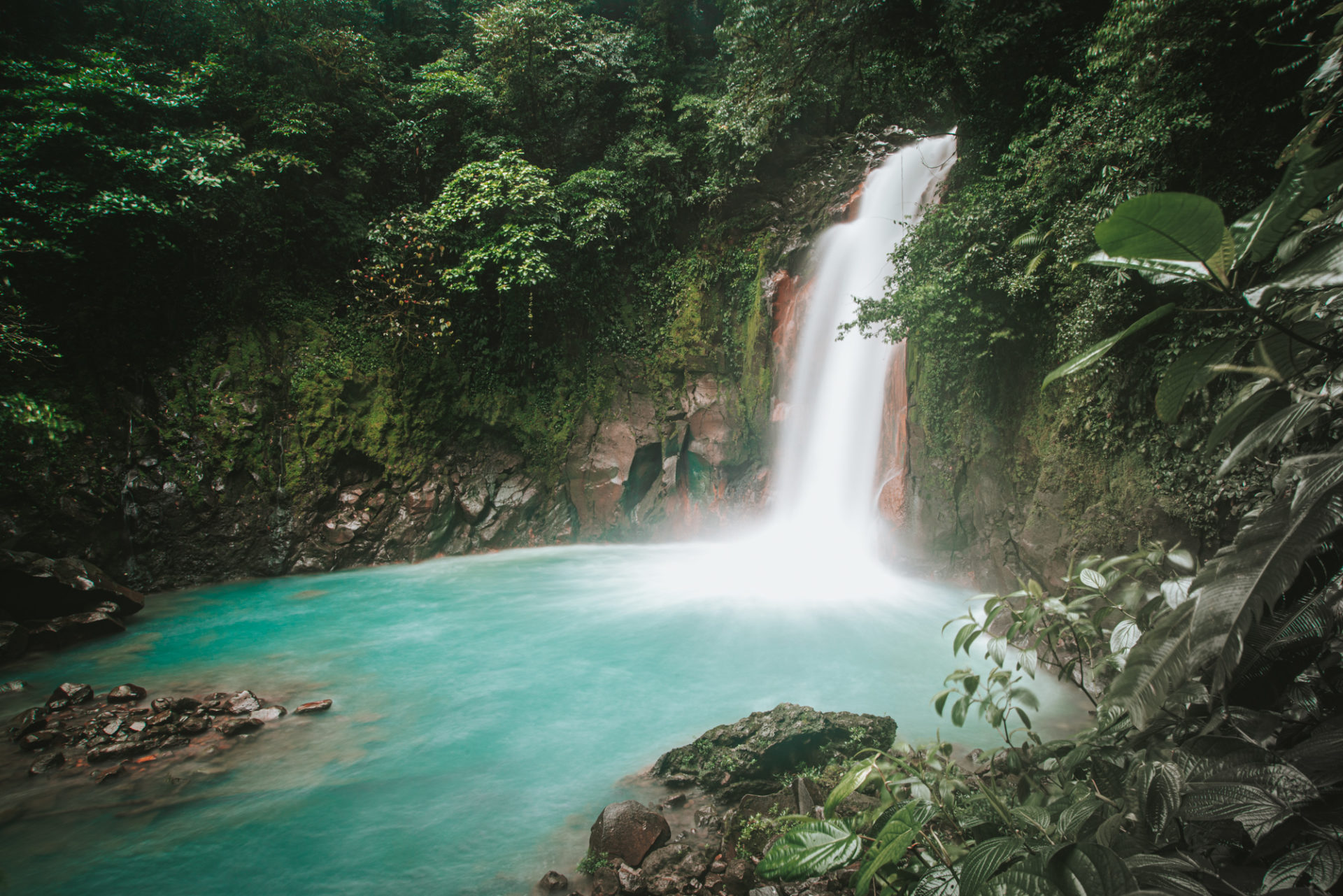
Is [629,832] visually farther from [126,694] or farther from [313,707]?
[126,694]

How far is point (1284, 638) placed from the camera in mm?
974

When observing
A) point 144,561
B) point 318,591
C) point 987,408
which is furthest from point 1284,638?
Result: point 144,561

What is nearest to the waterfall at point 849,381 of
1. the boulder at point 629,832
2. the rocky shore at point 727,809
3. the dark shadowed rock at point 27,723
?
the rocky shore at point 727,809

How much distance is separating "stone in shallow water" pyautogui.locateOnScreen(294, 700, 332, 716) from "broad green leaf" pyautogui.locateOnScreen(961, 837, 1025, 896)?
526 centimetres

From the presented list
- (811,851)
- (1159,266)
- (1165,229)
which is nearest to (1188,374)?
(1159,266)

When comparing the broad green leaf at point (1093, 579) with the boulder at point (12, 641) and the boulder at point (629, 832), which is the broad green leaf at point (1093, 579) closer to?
the boulder at point (629, 832)

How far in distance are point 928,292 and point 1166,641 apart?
641cm

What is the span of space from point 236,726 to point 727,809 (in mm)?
3898


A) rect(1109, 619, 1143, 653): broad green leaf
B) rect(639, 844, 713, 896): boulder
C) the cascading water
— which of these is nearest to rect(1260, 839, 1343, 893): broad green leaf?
rect(1109, 619, 1143, 653): broad green leaf

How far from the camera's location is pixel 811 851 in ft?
4.31

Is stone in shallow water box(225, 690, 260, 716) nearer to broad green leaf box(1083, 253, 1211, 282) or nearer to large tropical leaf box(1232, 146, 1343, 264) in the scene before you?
broad green leaf box(1083, 253, 1211, 282)

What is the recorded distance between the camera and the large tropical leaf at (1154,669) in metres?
0.94

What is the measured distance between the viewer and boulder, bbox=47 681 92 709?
4.76 m

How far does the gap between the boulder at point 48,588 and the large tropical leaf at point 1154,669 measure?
31.5 feet
